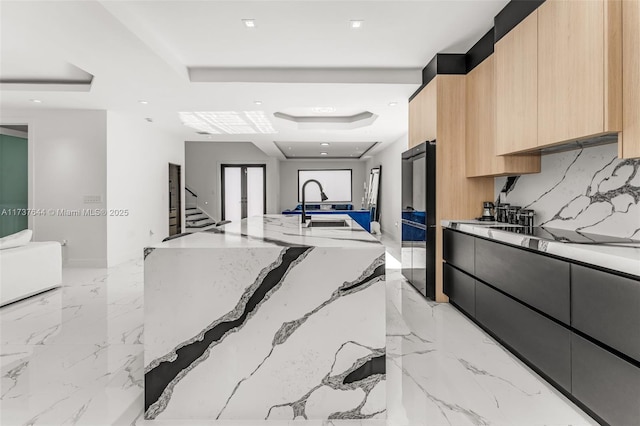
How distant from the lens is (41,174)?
5.80m

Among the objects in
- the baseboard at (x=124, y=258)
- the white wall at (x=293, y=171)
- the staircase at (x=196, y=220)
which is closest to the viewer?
the baseboard at (x=124, y=258)

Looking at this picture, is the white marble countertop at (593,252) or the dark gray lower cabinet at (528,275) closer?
the white marble countertop at (593,252)

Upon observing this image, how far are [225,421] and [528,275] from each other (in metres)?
1.90

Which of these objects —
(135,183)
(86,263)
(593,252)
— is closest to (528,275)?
(593,252)

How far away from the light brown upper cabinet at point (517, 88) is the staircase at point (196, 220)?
340 inches

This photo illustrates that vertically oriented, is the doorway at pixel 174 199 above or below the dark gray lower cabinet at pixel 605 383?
above

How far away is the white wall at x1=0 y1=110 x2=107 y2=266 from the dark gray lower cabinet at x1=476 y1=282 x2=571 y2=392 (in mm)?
5553

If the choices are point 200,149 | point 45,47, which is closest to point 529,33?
point 45,47

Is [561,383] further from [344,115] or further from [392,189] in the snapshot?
[392,189]

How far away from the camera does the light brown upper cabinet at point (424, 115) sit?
384cm

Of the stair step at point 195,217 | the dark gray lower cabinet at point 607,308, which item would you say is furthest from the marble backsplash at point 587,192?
the stair step at point 195,217

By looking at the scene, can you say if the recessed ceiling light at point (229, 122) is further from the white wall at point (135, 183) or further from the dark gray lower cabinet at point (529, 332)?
the dark gray lower cabinet at point (529, 332)

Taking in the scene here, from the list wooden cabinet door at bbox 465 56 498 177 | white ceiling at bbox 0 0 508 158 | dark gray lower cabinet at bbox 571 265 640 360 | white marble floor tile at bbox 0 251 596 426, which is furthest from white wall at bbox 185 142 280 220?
dark gray lower cabinet at bbox 571 265 640 360

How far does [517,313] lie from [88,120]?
20.7ft
